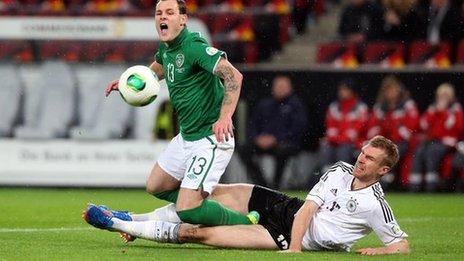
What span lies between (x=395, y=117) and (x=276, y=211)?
7876 mm

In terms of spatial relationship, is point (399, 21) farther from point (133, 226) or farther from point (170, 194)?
point (133, 226)

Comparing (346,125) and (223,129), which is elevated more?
(223,129)

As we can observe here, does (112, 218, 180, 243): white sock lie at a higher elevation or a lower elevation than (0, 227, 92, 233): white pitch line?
higher

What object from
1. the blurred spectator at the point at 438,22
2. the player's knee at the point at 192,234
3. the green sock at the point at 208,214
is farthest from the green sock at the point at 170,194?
the blurred spectator at the point at 438,22

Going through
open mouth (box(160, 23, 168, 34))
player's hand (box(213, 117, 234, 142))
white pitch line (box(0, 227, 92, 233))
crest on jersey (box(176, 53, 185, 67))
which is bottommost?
white pitch line (box(0, 227, 92, 233))

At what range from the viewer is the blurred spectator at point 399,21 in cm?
1811

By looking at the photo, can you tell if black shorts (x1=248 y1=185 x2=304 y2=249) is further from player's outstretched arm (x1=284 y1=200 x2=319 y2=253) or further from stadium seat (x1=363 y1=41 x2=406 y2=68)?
stadium seat (x1=363 y1=41 x2=406 y2=68)

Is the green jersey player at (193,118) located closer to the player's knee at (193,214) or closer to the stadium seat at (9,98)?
the player's knee at (193,214)

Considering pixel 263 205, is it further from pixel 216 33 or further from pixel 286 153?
pixel 216 33

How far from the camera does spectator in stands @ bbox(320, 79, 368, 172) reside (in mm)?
17109

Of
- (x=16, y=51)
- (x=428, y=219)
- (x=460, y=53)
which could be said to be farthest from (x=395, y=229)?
(x=16, y=51)

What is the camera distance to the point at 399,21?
1814cm

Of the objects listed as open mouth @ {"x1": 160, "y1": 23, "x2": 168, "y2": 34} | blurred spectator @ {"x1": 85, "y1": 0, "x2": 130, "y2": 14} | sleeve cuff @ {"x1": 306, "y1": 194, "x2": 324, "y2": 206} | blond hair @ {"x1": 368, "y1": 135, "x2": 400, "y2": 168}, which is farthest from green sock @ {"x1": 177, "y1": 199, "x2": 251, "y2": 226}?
blurred spectator @ {"x1": 85, "y1": 0, "x2": 130, "y2": 14}

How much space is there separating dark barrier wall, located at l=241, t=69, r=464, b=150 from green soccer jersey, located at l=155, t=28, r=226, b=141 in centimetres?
799
